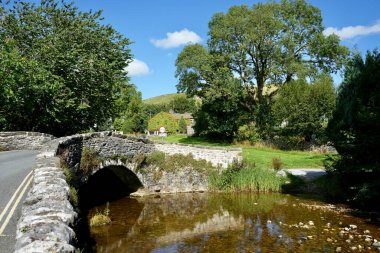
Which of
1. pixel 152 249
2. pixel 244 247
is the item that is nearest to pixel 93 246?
pixel 152 249

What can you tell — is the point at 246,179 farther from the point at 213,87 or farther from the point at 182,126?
the point at 182,126

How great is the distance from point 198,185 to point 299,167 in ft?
28.3

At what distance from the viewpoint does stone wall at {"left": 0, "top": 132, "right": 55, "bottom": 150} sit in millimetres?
21812

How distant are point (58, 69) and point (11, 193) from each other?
68.6 ft

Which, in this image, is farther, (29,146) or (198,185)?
(198,185)

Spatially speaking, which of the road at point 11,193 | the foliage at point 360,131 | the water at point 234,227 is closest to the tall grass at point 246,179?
the water at point 234,227

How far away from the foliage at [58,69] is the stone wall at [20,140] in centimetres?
263

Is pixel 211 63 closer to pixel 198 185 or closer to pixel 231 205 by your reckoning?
pixel 198 185

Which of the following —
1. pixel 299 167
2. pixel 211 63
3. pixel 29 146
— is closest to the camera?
pixel 29 146

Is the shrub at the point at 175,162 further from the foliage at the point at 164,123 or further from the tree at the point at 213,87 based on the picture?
→ the foliage at the point at 164,123

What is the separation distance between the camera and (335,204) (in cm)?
1961

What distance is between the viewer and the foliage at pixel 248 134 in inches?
1642

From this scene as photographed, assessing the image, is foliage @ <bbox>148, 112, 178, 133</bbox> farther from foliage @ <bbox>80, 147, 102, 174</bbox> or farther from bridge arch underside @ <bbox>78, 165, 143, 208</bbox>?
foliage @ <bbox>80, 147, 102, 174</bbox>

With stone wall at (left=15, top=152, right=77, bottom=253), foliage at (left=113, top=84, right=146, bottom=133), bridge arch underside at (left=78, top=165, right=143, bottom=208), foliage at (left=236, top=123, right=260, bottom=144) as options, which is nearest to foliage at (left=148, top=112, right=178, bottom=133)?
foliage at (left=113, top=84, right=146, bottom=133)
